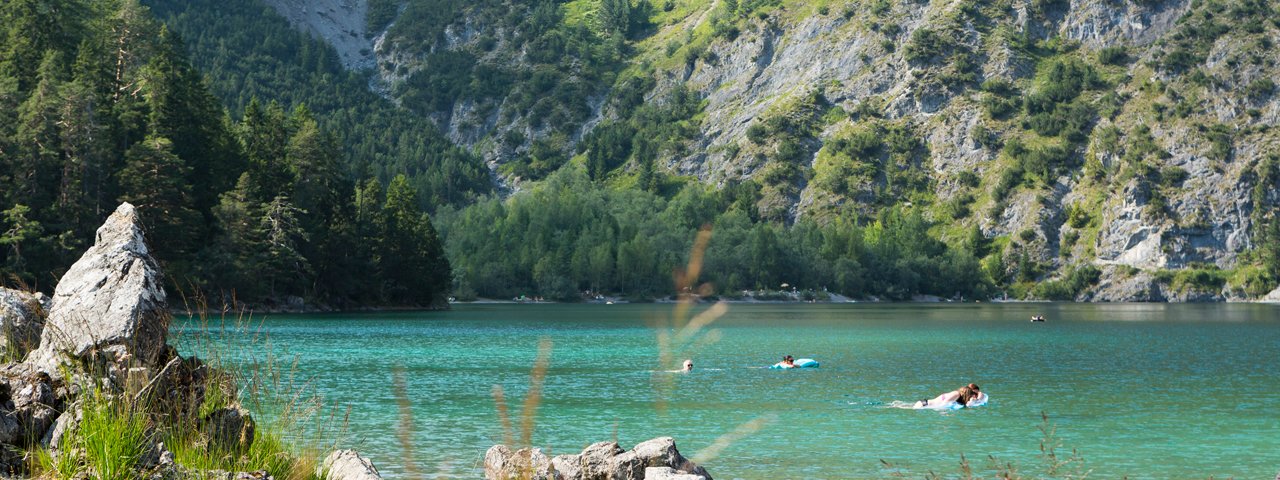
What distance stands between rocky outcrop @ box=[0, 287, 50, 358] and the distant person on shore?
35306mm

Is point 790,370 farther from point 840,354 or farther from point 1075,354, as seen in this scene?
point 1075,354

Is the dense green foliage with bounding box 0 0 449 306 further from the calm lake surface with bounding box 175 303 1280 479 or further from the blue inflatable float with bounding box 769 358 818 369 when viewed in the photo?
the blue inflatable float with bounding box 769 358 818 369

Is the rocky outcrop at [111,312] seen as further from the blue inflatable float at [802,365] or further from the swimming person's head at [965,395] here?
the blue inflatable float at [802,365]

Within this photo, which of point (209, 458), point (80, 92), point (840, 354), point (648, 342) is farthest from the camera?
point (80, 92)

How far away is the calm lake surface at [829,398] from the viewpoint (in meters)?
33.2

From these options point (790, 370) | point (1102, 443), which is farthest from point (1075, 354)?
point (1102, 443)

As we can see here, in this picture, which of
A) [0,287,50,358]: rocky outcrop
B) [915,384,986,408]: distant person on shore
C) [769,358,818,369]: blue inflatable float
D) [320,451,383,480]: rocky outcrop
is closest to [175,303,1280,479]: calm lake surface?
[915,384,986,408]: distant person on shore

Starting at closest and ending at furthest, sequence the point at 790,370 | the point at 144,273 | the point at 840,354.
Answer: the point at 144,273
the point at 790,370
the point at 840,354

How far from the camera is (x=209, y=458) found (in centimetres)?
1341

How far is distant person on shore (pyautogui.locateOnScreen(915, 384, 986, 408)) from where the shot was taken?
1796 inches

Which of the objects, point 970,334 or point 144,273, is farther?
point 970,334

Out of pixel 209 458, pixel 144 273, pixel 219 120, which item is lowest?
pixel 209 458

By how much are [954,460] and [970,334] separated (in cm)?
8156

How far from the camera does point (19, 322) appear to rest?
55.0 ft
